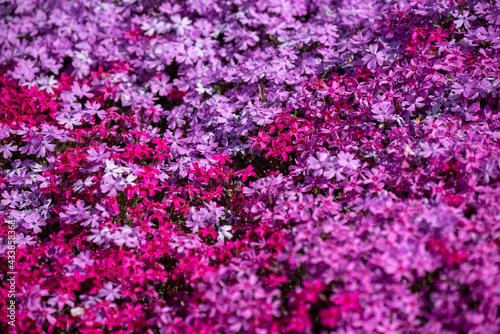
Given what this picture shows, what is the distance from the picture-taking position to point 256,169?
179 inches

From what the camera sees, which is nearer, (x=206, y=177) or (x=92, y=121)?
(x=206, y=177)

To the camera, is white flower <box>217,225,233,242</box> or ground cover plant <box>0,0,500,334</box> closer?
ground cover plant <box>0,0,500,334</box>

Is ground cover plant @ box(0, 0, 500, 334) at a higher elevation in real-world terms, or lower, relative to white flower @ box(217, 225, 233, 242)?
higher

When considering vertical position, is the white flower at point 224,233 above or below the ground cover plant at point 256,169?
below

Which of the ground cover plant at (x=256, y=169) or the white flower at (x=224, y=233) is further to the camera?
the white flower at (x=224, y=233)

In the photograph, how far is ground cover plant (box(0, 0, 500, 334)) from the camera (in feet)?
9.18

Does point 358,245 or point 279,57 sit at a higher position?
point 279,57

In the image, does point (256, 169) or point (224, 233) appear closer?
Answer: point (224, 233)

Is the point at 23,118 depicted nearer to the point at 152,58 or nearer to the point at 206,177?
the point at 152,58

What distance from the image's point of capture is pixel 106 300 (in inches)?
128

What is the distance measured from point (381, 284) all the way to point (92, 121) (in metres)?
3.41

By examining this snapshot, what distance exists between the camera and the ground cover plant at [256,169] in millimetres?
2799

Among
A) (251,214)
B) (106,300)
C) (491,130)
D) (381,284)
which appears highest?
(491,130)

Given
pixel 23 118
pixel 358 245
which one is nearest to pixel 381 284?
pixel 358 245
